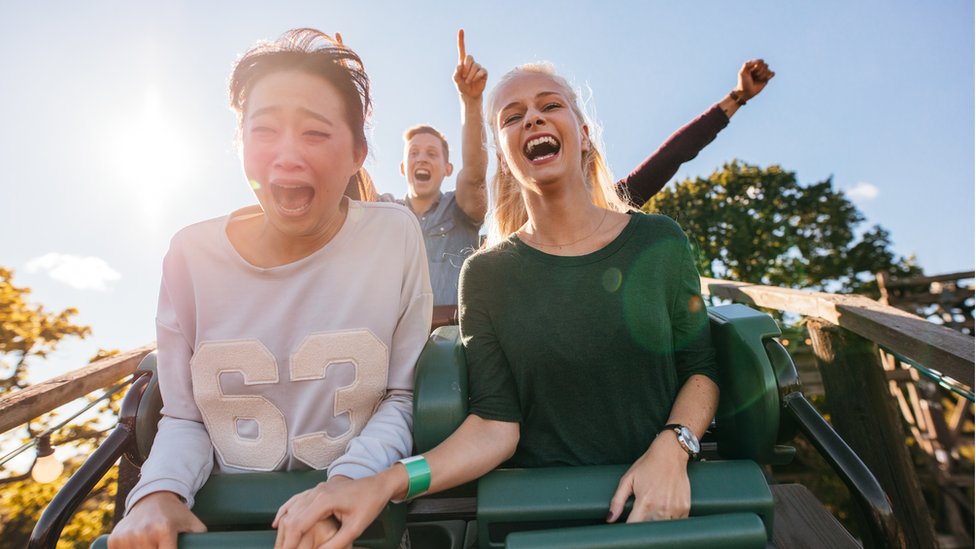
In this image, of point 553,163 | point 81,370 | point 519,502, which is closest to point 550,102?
point 553,163

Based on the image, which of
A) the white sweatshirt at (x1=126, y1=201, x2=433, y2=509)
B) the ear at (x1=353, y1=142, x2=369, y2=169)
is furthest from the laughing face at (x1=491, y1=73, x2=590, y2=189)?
the white sweatshirt at (x1=126, y1=201, x2=433, y2=509)

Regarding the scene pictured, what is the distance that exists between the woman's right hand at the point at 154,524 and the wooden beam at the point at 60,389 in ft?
3.19

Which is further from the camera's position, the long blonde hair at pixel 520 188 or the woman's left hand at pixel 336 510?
the long blonde hair at pixel 520 188

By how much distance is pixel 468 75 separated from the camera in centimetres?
197

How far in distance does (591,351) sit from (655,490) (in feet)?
1.19

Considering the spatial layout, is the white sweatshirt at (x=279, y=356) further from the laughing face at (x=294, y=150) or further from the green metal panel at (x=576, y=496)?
the green metal panel at (x=576, y=496)

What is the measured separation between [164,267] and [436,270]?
151 centimetres

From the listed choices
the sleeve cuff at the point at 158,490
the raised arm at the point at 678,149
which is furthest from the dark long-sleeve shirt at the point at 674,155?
the sleeve cuff at the point at 158,490

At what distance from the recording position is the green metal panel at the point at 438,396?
43.6 inches

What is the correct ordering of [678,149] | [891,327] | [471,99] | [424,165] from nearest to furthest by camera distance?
[891,327] → [471,99] → [678,149] → [424,165]

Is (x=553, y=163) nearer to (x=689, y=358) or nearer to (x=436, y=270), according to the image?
(x=689, y=358)

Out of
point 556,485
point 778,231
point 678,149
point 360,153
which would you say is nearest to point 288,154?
point 360,153

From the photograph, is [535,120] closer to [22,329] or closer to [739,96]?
[739,96]

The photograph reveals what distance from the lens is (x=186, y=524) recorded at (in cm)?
98
